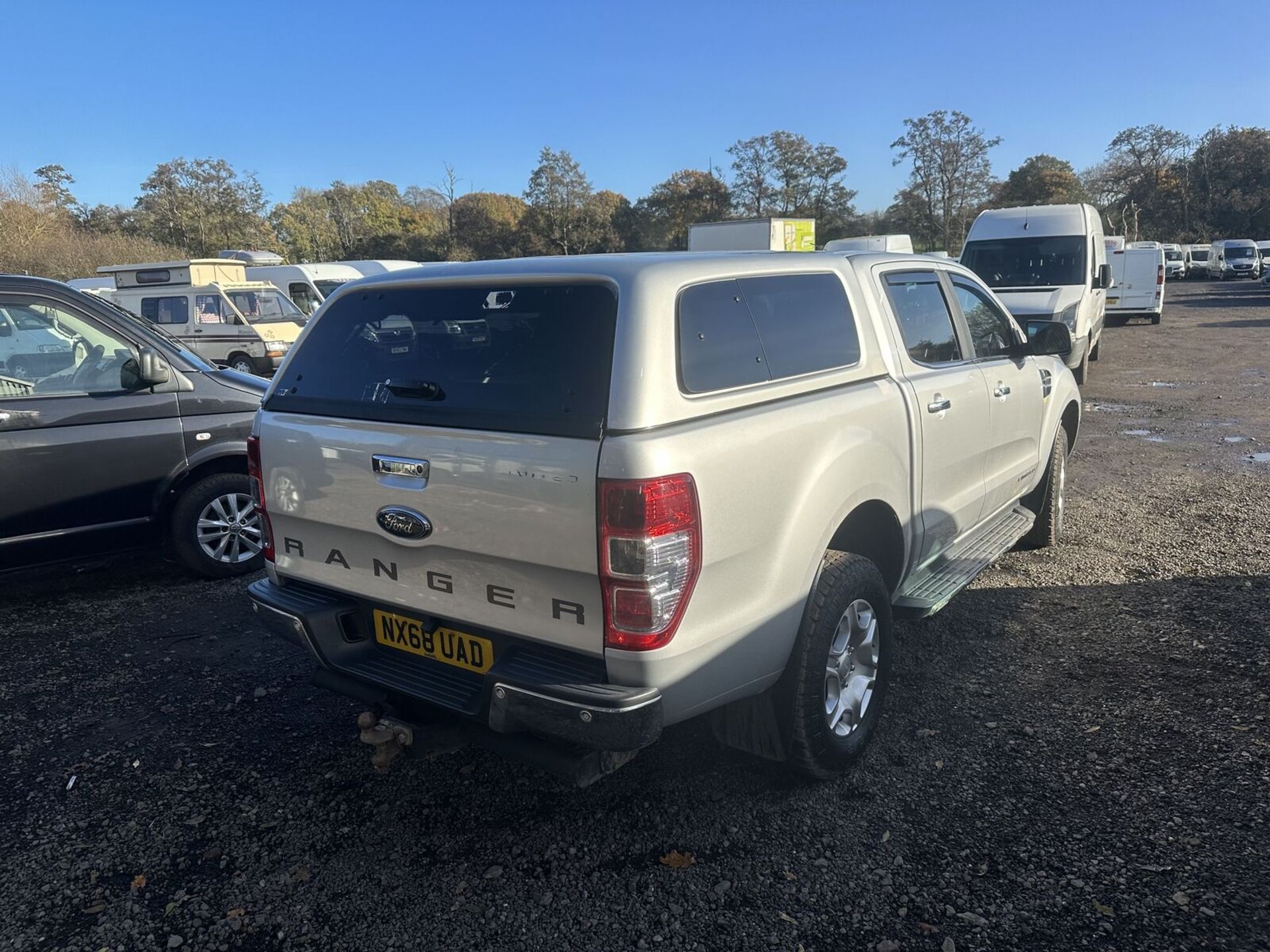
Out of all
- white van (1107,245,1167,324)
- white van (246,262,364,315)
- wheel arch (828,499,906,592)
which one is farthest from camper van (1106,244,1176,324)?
wheel arch (828,499,906,592)

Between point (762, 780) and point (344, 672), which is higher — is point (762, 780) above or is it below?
below

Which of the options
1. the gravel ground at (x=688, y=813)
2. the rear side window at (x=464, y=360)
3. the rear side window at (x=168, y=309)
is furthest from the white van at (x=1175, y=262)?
the rear side window at (x=464, y=360)

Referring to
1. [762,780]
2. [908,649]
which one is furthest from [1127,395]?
[762,780]

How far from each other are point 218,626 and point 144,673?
586mm

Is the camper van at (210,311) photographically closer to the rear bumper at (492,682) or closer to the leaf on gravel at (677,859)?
the rear bumper at (492,682)

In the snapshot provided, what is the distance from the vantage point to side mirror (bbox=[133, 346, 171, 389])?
5.32 metres

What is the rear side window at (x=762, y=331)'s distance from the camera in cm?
275

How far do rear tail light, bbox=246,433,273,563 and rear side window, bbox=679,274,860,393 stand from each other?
1702 mm

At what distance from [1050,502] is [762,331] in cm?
343

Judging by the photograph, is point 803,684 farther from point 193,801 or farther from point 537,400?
point 193,801

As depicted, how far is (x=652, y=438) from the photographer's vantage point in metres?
2.39

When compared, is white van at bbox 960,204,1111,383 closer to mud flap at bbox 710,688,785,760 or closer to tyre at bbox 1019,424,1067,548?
tyre at bbox 1019,424,1067,548

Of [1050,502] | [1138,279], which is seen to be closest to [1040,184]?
[1138,279]

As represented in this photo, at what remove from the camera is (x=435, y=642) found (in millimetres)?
2906
